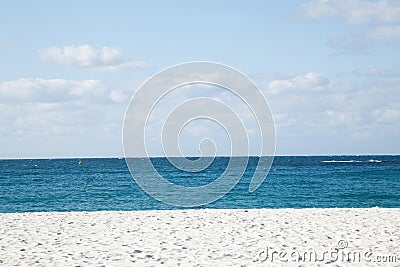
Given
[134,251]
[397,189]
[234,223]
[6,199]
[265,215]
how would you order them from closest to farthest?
[134,251], [234,223], [265,215], [6,199], [397,189]

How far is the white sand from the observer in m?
8.63

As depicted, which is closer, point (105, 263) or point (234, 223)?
point (105, 263)

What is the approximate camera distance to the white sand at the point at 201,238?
8.63 metres

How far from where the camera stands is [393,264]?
808 cm

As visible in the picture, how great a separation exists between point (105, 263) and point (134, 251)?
1001 millimetres

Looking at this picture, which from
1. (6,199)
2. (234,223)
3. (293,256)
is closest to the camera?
(293,256)

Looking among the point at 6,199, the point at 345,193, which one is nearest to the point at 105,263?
the point at 6,199

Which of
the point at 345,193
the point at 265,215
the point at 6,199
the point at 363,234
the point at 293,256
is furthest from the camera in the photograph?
the point at 345,193

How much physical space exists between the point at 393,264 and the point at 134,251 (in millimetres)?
4366

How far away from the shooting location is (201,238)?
1055 cm

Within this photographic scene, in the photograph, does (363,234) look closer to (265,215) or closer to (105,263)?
(265,215)

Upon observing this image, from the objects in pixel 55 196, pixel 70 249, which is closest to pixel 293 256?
pixel 70 249

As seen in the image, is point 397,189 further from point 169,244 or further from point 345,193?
point 169,244

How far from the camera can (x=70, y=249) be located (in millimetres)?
9562
